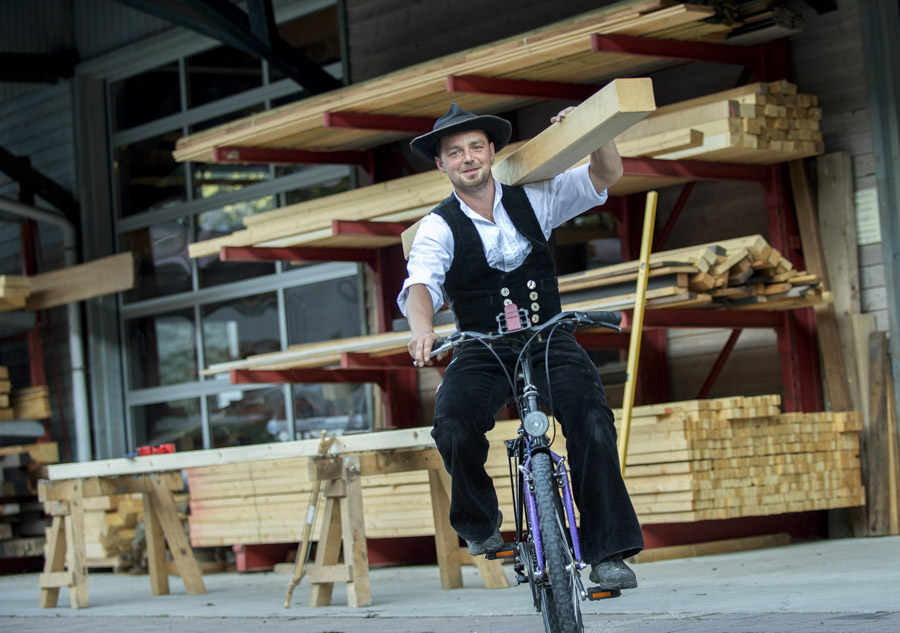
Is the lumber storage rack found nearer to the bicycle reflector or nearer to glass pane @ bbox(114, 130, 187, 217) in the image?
glass pane @ bbox(114, 130, 187, 217)

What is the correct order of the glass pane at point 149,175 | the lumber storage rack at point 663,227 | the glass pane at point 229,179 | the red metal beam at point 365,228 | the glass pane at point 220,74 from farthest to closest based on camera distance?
the glass pane at point 149,175 < the glass pane at point 220,74 < the glass pane at point 229,179 < the red metal beam at point 365,228 < the lumber storage rack at point 663,227

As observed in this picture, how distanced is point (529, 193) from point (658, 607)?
2.25 meters

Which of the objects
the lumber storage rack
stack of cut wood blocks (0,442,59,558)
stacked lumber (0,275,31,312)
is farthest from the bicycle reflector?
stacked lumber (0,275,31,312)

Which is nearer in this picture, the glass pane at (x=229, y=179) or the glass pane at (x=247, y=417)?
the glass pane at (x=247, y=417)

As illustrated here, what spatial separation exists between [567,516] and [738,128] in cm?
521

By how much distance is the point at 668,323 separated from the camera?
366 inches

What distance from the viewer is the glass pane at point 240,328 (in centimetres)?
1419

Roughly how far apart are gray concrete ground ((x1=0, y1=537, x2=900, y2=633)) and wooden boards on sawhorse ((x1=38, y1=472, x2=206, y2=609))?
0.56 feet

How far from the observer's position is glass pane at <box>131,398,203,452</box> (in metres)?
15.0

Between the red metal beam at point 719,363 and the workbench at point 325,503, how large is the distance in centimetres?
240

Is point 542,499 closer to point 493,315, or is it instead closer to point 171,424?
point 493,315

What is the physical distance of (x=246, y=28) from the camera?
1200 centimetres

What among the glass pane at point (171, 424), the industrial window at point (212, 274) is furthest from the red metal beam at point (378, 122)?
the glass pane at point (171, 424)

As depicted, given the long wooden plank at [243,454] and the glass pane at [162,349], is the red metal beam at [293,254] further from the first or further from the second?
the glass pane at [162,349]
